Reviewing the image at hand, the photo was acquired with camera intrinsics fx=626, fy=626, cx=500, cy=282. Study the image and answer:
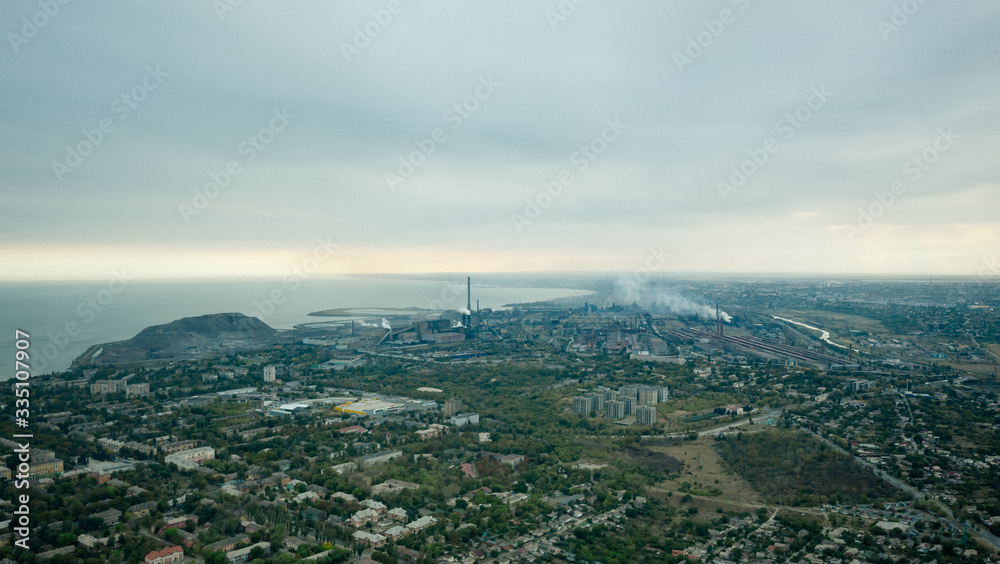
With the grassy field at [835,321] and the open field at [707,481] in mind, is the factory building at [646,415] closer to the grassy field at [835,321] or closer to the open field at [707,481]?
the open field at [707,481]

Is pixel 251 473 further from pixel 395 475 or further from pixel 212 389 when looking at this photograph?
pixel 212 389

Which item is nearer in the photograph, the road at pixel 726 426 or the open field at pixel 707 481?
the open field at pixel 707 481

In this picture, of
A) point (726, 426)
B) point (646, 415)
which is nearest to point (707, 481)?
point (726, 426)

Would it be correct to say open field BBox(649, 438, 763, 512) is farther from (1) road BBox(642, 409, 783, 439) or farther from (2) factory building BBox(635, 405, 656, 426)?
(2) factory building BBox(635, 405, 656, 426)

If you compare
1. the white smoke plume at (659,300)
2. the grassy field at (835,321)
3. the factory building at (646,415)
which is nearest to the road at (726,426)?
the factory building at (646,415)

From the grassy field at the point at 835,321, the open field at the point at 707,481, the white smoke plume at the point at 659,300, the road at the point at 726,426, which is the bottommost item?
the open field at the point at 707,481

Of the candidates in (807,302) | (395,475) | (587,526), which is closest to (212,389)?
(395,475)
